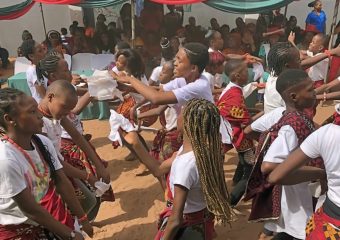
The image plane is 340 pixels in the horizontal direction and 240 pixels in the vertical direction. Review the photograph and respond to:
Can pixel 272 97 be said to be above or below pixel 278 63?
below

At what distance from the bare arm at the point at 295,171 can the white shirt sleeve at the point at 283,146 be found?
0.83 feet

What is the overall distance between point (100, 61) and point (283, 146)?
6865mm

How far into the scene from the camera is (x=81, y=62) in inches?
333

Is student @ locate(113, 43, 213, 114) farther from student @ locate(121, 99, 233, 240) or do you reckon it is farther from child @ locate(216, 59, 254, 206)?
student @ locate(121, 99, 233, 240)

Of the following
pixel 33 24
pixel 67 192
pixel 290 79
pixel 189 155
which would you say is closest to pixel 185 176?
pixel 189 155

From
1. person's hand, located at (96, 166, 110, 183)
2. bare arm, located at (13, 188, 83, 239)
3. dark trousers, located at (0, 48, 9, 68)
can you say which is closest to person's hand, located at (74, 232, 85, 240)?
bare arm, located at (13, 188, 83, 239)

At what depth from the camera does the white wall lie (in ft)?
38.1

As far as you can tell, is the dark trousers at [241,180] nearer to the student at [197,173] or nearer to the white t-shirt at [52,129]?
the student at [197,173]

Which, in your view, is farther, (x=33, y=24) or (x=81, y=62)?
(x=33, y=24)

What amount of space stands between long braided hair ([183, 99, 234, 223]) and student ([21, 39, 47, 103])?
2319mm

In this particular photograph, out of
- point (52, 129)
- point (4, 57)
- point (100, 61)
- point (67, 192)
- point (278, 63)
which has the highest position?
point (278, 63)

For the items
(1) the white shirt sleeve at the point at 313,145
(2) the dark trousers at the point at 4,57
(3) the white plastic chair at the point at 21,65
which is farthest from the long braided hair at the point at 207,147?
(2) the dark trousers at the point at 4,57

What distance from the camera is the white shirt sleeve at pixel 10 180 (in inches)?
73.7

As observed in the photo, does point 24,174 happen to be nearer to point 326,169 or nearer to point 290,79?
point 326,169
